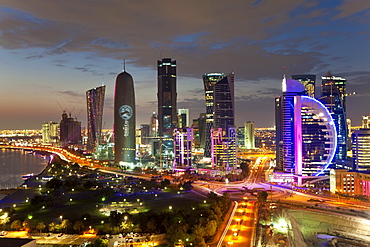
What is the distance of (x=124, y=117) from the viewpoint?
59.8m

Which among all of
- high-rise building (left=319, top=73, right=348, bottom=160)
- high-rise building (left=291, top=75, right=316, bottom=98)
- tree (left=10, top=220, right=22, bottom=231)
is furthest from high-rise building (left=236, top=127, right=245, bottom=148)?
tree (left=10, top=220, right=22, bottom=231)

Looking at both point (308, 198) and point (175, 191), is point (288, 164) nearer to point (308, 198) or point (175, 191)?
point (308, 198)

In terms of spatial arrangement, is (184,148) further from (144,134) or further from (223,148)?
(144,134)

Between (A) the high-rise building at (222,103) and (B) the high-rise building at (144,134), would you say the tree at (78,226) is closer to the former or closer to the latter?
(A) the high-rise building at (222,103)

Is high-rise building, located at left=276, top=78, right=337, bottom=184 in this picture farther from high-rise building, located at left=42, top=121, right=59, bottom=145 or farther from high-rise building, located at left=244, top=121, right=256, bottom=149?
high-rise building, located at left=42, top=121, right=59, bottom=145

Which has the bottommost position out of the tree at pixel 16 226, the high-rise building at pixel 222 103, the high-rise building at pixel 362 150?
the tree at pixel 16 226

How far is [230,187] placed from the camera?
39750 mm

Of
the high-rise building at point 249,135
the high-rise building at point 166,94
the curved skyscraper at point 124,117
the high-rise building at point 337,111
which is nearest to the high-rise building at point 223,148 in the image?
the high-rise building at point 337,111

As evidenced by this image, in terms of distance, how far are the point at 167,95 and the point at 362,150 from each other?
4868 centimetres

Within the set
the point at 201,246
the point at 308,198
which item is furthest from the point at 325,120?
the point at 201,246

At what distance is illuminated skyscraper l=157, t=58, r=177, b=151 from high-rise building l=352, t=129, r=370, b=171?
150 feet

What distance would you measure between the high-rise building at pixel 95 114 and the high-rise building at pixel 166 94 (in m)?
17.5

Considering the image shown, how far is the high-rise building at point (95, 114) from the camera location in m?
90.1

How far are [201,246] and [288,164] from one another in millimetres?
28959
